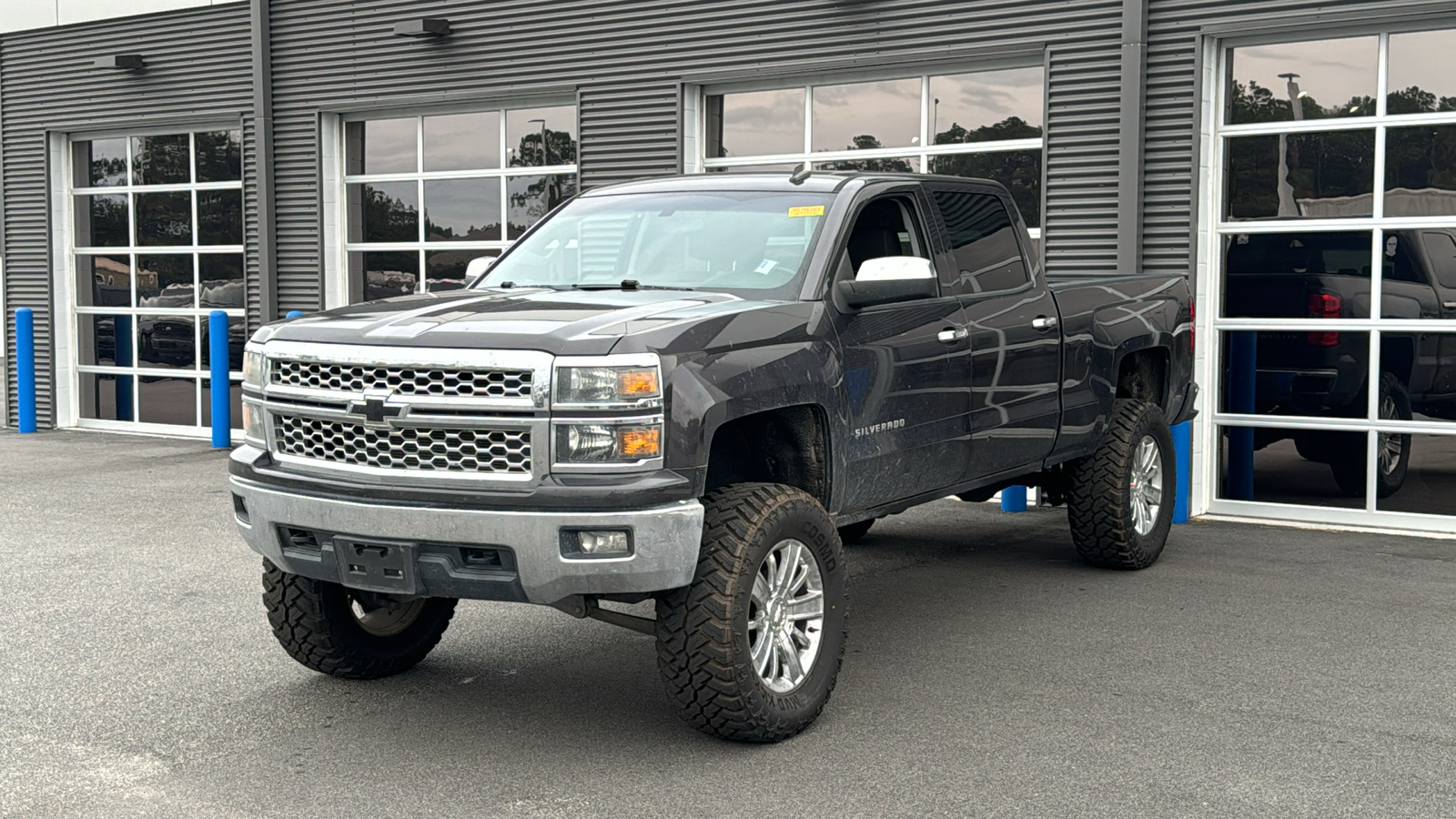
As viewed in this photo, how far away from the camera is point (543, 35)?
13.1m

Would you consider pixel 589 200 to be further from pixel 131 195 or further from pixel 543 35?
pixel 131 195

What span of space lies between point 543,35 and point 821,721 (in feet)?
29.8

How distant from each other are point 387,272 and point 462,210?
3.81ft

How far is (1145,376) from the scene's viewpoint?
27.9 ft

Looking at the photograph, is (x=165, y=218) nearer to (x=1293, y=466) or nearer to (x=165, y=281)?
(x=165, y=281)

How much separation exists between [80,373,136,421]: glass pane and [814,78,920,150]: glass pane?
9065 mm

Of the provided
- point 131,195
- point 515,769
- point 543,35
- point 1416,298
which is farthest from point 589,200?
point 131,195

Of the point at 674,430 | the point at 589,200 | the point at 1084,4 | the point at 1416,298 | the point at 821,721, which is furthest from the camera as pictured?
the point at 1084,4

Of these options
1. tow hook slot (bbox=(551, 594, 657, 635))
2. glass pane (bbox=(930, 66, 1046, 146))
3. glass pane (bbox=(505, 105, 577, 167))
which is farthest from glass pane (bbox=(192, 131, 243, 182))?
tow hook slot (bbox=(551, 594, 657, 635))

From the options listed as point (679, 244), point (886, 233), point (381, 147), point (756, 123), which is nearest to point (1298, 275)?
point (756, 123)

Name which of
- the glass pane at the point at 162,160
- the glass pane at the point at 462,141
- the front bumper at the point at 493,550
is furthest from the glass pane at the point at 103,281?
the front bumper at the point at 493,550

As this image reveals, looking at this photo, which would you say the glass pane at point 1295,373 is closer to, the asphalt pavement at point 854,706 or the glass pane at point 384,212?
the asphalt pavement at point 854,706

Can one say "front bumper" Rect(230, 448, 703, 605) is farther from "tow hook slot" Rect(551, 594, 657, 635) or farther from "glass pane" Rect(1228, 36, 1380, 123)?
"glass pane" Rect(1228, 36, 1380, 123)

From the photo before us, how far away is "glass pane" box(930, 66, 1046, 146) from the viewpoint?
10875 millimetres
